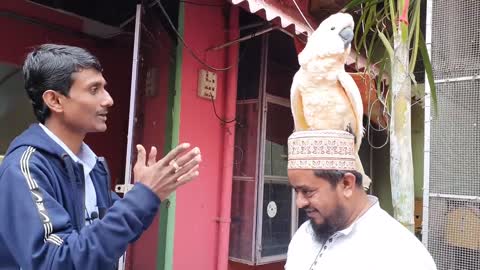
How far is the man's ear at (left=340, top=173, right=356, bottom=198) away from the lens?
1.54m

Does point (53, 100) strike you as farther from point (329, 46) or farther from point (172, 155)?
point (329, 46)

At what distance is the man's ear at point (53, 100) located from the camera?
155 cm

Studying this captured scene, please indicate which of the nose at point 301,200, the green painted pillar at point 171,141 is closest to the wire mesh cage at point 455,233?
the nose at point 301,200

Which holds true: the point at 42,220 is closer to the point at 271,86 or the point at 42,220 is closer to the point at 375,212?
the point at 375,212

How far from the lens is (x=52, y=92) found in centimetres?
154

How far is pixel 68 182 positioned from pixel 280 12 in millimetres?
2394

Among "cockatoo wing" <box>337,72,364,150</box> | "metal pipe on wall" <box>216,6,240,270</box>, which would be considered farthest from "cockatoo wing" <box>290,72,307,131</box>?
"metal pipe on wall" <box>216,6,240,270</box>

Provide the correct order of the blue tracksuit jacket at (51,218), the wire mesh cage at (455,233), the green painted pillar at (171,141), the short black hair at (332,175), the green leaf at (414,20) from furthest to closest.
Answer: the green painted pillar at (171,141) < the wire mesh cage at (455,233) < the green leaf at (414,20) < the short black hair at (332,175) < the blue tracksuit jacket at (51,218)

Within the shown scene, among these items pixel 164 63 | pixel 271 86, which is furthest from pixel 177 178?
pixel 271 86

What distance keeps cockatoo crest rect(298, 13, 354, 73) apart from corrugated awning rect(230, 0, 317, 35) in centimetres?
150

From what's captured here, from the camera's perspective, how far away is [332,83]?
1607 millimetres

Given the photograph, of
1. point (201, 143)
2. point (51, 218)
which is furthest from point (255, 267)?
point (51, 218)

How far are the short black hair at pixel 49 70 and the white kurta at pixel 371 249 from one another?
1124mm

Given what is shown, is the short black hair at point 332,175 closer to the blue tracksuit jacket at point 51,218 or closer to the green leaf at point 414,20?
the blue tracksuit jacket at point 51,218
